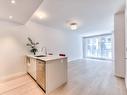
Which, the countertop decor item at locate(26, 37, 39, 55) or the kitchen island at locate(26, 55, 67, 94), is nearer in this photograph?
the kitchen island at locate(26, 55, 67, 94)

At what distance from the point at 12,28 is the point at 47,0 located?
219 centimetres

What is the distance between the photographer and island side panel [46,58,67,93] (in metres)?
2.58

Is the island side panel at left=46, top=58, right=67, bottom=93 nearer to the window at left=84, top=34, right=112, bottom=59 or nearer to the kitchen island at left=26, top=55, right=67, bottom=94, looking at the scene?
the kitchen island at left=26, top=55, right=67, bottom=94

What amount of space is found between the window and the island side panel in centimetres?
659

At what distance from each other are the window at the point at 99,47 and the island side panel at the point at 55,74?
659 cm

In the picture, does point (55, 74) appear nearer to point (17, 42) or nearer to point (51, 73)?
point (51, 73)

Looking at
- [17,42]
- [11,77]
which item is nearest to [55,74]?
[11,77]

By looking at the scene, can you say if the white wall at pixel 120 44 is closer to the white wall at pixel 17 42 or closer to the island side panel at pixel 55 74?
the island side panel at pixel 55 74

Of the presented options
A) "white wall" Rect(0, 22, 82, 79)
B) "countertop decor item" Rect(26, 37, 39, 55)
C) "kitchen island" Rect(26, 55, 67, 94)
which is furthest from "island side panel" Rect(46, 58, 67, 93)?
"white wall" Rect(0, 22, 82, 79)

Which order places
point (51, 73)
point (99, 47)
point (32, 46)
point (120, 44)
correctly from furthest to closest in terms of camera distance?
point (99, 47) → point (32, 46) → point (120, 44) → point (51, 73)

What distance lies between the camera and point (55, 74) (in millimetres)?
2811

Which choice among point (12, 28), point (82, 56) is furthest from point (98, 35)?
point (12, 28)

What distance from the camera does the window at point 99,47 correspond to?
28.0ft

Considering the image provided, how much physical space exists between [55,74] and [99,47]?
739 cm
